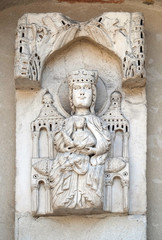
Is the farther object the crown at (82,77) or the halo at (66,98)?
the halo at (66,98)

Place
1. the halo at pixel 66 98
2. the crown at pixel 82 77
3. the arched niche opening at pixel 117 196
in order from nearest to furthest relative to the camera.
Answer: the arched niche opening at pixel 117 196
the crown at pixel 82 77
the halo at pixel 66 98

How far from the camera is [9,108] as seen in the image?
6.52 metres

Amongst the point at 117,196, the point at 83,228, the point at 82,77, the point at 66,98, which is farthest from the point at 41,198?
the point at 82,77

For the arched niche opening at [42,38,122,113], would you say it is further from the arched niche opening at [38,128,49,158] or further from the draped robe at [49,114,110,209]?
the draped robe at [49,114,110,209]

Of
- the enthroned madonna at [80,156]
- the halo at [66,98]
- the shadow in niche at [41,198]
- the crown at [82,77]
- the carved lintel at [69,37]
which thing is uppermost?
the carved lintel at [69,37]

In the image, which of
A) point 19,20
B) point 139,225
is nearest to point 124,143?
point 139,225

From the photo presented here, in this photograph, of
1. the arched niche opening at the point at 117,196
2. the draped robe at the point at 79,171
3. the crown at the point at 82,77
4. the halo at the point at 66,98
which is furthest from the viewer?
the halo at the point at 66,98

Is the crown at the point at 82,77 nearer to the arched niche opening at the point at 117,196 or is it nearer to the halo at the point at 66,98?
the halo at the point at 66,98

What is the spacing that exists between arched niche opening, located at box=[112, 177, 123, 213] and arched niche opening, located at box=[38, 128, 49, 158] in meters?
0.48

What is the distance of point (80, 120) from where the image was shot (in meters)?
6.12

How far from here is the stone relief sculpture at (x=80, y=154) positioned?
5.98 metres

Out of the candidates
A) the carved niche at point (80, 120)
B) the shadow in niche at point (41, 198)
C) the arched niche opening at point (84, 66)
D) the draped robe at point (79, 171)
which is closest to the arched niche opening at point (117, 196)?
the carved niche at point (80, 120)

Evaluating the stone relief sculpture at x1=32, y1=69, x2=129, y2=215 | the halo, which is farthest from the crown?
the halo

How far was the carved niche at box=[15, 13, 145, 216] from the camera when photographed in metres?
6.00
